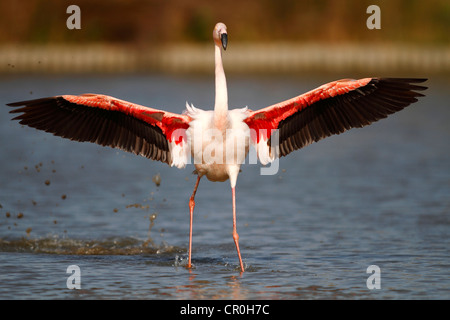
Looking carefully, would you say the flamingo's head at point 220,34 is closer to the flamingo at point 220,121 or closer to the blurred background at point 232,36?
the flamingo at point 220,121

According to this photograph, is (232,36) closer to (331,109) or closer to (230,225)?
(230,225)

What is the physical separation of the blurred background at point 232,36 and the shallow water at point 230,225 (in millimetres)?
39549

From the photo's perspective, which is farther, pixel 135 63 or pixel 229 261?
pixel 135 63

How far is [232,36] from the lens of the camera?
8212 centimetres

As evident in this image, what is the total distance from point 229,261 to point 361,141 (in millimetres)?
16351

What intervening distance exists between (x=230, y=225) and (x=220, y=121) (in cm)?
416

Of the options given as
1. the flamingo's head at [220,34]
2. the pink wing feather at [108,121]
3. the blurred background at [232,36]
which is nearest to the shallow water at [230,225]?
the pink wing feather at [108,121]

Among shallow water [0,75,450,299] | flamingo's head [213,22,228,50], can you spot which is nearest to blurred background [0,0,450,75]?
shallow water [0,75,450,299]

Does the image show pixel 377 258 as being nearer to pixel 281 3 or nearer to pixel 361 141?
pixel 361 141

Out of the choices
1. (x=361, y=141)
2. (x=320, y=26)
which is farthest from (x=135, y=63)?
(x=361, y=141)

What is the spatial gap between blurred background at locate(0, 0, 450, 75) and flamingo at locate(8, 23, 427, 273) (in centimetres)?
5107

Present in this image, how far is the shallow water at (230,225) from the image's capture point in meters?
10.7

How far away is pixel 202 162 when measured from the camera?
11430 mm

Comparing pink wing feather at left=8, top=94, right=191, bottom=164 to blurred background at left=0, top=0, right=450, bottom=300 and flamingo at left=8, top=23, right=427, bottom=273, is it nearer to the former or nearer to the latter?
flamingo at left=8, top=23, right=427, bottom=273
